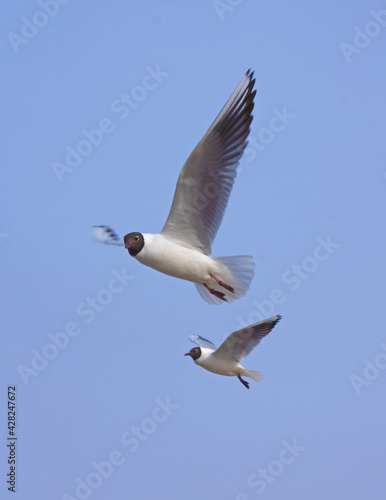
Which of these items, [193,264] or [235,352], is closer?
[193,264]

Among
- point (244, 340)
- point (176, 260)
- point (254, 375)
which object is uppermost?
point (176, 260)

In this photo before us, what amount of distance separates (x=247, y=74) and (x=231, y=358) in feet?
10.7

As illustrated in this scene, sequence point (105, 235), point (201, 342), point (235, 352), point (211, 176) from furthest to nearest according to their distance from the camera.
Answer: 1. point (201, 342)
2. point (235, 352)
3. point (105, 235)
4. point (211, 176)

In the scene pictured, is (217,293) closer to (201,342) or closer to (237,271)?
(237,271)

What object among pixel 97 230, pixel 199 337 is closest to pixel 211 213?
pixel 97 230

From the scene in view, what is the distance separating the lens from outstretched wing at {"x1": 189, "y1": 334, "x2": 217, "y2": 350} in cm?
911

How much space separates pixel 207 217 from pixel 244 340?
1.92 meters

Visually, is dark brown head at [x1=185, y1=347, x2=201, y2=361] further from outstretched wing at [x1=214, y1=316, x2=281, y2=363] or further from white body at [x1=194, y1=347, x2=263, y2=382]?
outstretched wing at [x1=214, y1=316, x2=281, y2=363]

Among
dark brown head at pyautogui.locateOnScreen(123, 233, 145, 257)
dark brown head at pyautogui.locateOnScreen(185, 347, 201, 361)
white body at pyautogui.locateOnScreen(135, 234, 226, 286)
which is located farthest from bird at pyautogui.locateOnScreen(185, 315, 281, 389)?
dark brown head at pyautogui.locateOnScreen(123, 233, 145, 257)

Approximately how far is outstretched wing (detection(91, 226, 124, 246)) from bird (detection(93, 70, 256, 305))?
0.87 m

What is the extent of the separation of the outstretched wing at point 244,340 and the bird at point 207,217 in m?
1.10

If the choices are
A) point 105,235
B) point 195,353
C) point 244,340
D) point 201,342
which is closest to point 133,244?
point 105,235

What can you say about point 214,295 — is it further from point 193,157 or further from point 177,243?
point 193,157

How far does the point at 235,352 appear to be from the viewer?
320 inches
